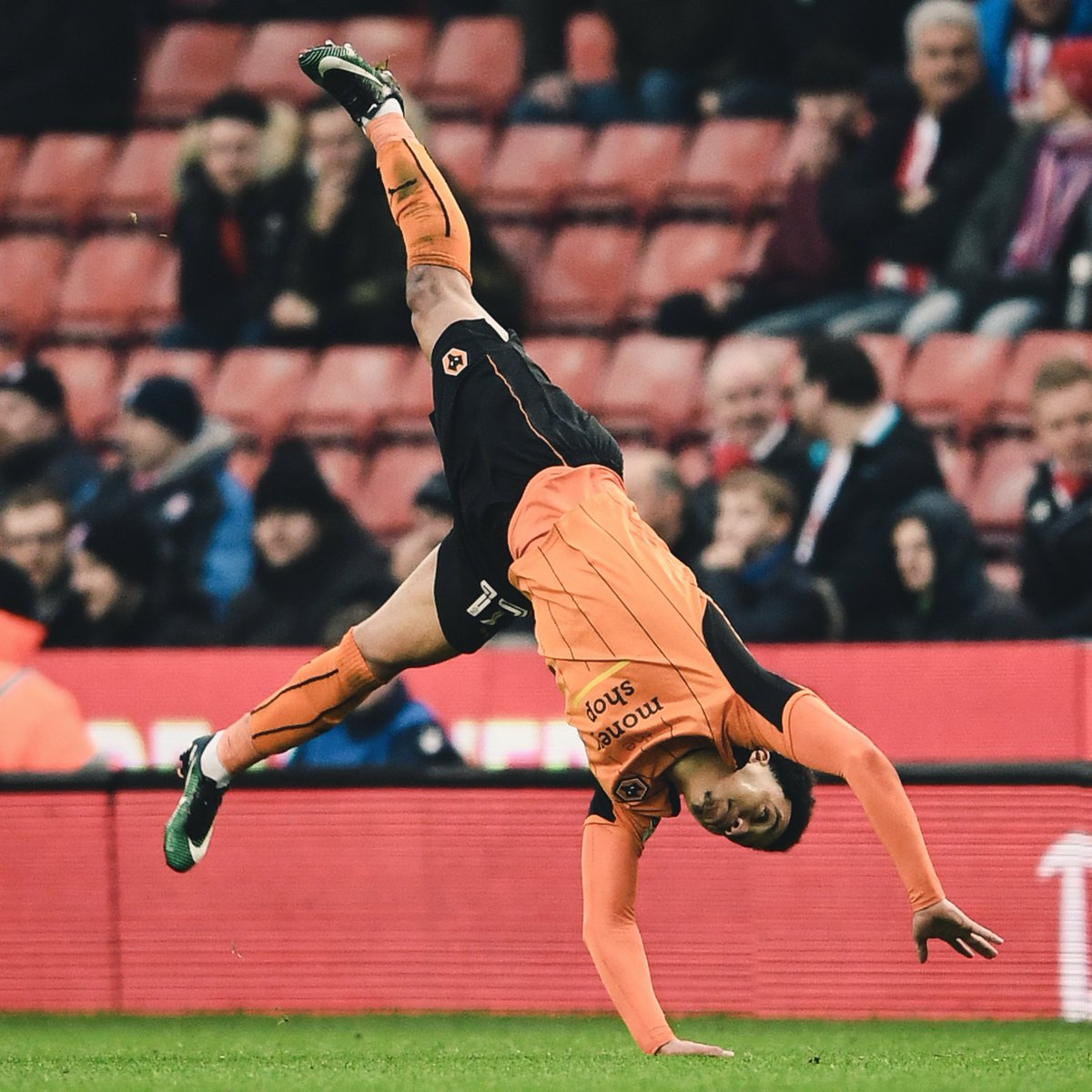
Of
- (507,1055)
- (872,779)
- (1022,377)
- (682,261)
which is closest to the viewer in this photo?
(872,779)

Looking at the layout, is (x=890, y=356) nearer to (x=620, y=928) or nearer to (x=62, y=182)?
(x=620, y=928)

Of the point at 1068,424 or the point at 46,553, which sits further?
the point at 46,553

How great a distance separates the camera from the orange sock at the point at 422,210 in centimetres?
738

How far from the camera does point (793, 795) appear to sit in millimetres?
6711

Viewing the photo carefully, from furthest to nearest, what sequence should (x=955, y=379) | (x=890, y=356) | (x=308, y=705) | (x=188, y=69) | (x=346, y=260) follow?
1. (x=188, y=69)
2. (x=346, y=260)
3. (x=890, y=356)
4. (x=955, y=379)
5. (x=308, y=705)

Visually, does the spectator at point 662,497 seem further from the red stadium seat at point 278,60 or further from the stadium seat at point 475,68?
the red stadium seat at point 278,60

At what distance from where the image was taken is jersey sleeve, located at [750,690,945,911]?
614 cm

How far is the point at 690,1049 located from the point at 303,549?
399cm

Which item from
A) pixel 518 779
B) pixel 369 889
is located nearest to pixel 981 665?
pixel 518 779

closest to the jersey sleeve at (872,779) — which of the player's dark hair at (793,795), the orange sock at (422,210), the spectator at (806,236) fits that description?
the player's dark hair at (793,795)

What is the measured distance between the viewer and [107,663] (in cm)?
984

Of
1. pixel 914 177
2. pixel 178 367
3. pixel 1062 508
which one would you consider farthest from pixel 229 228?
pixel 1062 508

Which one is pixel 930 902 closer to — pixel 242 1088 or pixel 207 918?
pixel 242 1088

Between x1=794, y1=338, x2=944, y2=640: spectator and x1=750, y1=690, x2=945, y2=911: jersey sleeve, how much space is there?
318 centimetres
